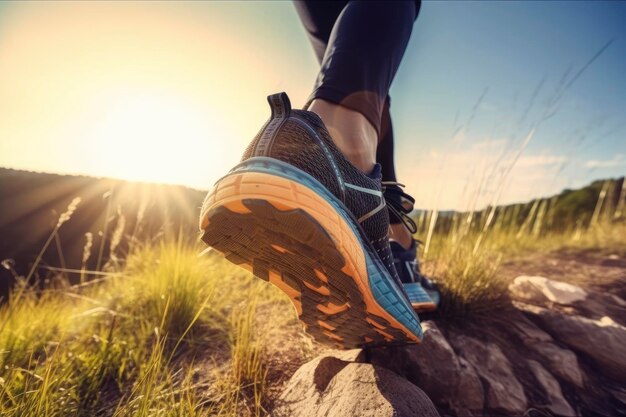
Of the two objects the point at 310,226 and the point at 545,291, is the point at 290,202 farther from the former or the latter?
the point at 545,291

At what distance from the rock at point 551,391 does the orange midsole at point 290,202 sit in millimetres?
1072

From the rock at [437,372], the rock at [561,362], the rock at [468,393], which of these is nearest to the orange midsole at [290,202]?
the rock at [437,372]

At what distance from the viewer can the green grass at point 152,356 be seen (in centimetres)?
79

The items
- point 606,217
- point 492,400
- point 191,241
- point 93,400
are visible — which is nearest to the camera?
point 93,400

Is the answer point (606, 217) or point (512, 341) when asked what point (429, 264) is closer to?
point (512, 341)

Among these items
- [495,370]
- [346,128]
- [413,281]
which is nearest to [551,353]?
[495,370]

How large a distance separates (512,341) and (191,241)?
2175mm

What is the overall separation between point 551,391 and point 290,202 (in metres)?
1.37

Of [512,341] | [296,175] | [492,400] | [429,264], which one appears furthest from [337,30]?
[429,264]

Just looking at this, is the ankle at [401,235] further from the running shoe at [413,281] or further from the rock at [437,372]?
the rock at [437,372]

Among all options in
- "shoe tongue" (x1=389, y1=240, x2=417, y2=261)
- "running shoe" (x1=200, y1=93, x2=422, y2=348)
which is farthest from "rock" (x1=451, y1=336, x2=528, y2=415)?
"running shoe" (x1=200, y1=93, x2=422, y2=348)

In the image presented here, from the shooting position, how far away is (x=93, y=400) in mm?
970

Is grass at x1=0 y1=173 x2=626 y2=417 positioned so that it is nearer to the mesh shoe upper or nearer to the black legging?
the mesh shoe upper

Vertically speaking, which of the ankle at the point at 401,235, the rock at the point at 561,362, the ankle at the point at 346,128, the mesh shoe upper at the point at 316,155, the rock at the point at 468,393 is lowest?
the rock at the point at 468,393
